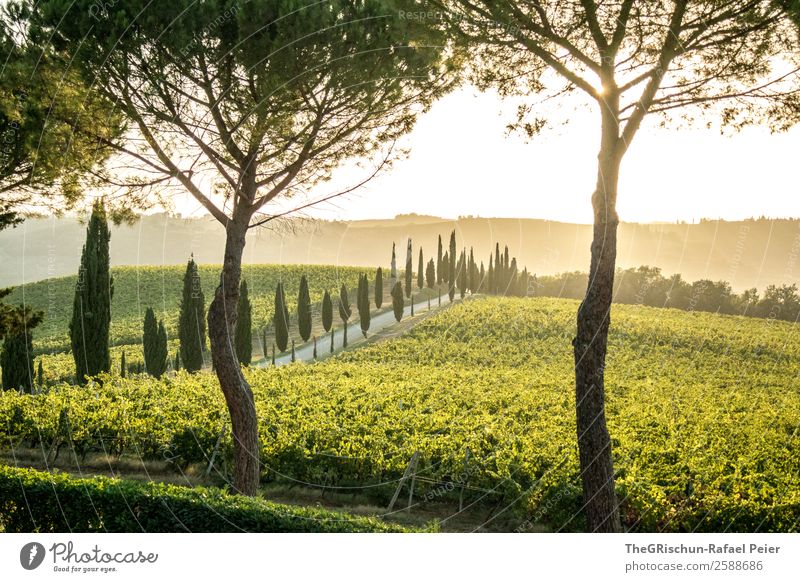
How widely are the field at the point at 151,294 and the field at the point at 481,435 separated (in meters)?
28.7

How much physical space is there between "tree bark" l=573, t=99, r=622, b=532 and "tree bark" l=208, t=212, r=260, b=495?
16.4 ft

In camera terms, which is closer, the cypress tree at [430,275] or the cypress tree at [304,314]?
the cypress tree at [304,314]

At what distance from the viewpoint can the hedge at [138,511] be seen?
316 inches

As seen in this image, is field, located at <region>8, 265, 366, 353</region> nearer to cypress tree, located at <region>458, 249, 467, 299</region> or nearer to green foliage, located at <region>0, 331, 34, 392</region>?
cypress tree, located at <region>458, 249, 467, 299</region>

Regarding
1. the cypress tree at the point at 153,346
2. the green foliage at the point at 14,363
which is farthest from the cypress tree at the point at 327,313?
the green foliage at the point at 14,363

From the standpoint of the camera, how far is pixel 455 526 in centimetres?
1196

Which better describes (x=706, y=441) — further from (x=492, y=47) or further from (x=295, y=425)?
(x=492, y=47)

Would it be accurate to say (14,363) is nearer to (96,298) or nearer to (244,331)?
(96,298)

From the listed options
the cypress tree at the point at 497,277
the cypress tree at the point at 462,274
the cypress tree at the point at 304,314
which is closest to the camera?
the cypress tree at the point at 304,314

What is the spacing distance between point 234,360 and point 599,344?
5.38m

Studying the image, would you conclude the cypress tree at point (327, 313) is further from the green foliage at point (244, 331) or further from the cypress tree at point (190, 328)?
the cypress tree at point (190, 328)

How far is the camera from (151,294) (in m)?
68.1

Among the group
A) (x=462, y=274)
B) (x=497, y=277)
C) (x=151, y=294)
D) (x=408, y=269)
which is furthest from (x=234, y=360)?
(x=151, y=294)
